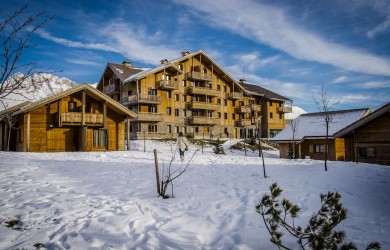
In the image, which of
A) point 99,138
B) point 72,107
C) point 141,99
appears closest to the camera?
point 72,107

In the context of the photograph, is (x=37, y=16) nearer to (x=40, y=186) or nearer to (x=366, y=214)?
(x=40, y=186)

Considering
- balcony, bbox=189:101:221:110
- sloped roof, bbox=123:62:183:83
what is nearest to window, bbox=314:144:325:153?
balcony, bbox=189:101:221:110

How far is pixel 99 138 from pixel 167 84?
15.4 metres

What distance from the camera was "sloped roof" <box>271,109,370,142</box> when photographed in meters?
25.3

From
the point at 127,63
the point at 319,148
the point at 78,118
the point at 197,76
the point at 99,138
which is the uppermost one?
the point at 127,63

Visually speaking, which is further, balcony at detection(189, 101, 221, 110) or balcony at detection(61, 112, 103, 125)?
balcony at detection(189, 101, 221, 110)

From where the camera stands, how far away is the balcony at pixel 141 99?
34156 millimetres

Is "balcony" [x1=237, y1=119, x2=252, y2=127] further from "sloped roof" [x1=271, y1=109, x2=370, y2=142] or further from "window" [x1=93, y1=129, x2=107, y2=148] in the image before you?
"window" [x1=93, y1=129, x2=107, y2=148]

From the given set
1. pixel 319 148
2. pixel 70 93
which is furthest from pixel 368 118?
pixel 70 93

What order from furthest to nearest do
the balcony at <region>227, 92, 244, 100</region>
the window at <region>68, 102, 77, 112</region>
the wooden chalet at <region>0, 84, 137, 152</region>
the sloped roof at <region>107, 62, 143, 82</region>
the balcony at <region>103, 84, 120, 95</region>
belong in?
the balcony at <region>227, 92, 244, 100</region> → the balcony at <region>103, 84, 120, 95</region> → the sloped roof at <region>107, 62, 143, 82</region> → the window at <region>68, 102, 77, 112</region> → the wooden chalet at <region>0, 84, 137, 152</region>

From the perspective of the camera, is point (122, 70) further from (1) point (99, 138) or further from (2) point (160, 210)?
(2) point (160, 210)

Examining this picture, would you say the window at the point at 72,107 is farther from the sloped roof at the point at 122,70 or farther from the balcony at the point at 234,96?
the balcony at the point at 234,96

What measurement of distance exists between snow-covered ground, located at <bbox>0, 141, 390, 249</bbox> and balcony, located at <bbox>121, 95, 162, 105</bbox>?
992 inches

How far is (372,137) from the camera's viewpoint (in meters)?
19.2
